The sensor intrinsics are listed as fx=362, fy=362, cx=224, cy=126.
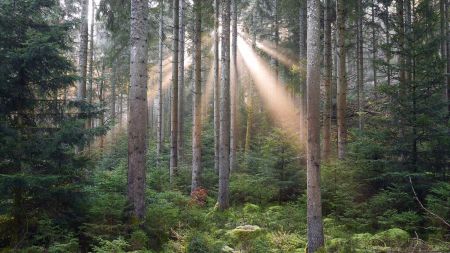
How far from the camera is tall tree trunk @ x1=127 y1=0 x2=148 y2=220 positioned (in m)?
8.88

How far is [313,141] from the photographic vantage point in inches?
305

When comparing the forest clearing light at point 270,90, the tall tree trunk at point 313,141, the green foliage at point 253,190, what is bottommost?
the green foliage at point 253,190

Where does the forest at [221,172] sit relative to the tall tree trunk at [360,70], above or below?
below

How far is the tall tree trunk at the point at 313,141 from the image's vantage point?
7668mm

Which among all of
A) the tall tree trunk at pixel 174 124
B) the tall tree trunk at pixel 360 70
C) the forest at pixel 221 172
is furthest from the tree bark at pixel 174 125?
the tall tree trunk at pixel 360 70

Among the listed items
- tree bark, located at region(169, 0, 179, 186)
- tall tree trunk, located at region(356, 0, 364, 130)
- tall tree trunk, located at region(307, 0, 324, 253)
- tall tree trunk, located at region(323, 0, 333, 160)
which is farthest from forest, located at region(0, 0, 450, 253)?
tall tree trunk, located at region(356, 0, 364, 130)

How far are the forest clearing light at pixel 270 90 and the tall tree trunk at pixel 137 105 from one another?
64.5 ft

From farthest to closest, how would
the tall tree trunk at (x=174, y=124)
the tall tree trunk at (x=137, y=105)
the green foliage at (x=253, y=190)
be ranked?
1. the tall tree trunk at (x=174, y=124)
2. the green foliage at (x=253, y=190)
3. the tall tree trunk at (x=137, y=105)

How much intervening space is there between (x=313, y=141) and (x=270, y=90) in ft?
83.0

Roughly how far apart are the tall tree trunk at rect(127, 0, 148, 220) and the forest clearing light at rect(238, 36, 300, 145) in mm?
19674

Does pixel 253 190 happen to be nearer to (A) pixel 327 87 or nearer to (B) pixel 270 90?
(A) pixel 327 87

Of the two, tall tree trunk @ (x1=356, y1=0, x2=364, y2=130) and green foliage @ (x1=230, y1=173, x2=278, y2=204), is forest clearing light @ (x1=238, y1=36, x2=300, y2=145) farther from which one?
green foliage @ (x1=230, y1=173, x2=278, y2=204)

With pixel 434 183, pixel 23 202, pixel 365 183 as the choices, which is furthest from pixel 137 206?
pixel 434 183

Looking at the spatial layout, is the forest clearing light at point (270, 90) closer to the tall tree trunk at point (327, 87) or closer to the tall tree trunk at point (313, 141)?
the tall tree trunk at point (327, 87)
